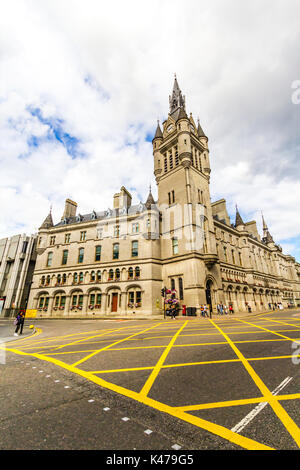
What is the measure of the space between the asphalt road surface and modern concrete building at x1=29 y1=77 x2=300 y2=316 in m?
18.4

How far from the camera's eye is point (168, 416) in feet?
10.6

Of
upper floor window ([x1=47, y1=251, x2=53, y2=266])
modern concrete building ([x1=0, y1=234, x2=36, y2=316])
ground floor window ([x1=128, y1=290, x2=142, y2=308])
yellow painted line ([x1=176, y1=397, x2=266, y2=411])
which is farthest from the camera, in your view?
modern concrete building ([x1=0, y1=234, x2=36, y2=316])

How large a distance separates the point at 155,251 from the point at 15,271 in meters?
28.9

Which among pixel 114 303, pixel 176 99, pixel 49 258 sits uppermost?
pixel 176 99

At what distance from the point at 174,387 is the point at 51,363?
429 centimetres

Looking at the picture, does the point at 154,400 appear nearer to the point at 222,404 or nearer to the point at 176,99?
the point at 222,404

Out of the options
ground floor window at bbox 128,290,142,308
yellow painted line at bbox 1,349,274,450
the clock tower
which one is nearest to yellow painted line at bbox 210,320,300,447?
yellow painted line at bbox 1,349,274,450

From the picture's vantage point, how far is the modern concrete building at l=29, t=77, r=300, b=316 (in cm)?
2630

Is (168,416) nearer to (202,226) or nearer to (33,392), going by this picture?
(33,392)

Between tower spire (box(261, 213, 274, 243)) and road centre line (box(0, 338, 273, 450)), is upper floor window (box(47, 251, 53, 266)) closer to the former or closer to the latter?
road centre line (box(0, 338, 273, 450))

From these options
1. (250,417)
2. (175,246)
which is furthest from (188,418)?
(175,246)

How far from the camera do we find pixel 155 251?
92.7 feet

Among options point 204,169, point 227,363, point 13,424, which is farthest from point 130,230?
point 13,424

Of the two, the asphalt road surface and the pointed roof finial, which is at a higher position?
the pointed roof finial
